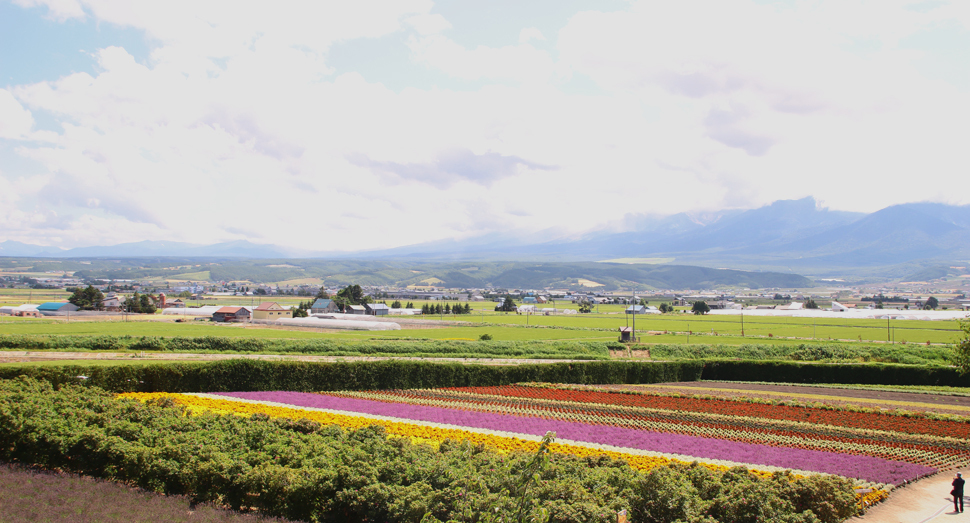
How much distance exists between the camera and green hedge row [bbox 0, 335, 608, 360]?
3594 centimetres

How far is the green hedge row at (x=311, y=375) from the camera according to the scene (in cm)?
2139

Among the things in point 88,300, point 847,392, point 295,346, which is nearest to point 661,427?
point 847,392

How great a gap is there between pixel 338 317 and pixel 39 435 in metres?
77.6

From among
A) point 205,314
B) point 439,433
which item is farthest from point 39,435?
point 205,314

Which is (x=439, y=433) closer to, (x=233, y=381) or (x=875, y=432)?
(x=233, y=381)

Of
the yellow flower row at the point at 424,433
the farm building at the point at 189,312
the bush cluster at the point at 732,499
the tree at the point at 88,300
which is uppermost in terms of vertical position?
the bush cluster at the point at 732,499

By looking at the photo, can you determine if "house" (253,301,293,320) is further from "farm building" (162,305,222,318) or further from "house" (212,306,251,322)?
"farm building" (162,305,222,318)

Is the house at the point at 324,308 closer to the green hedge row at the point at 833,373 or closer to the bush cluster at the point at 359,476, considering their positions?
the green hedge row at the point at 833,373

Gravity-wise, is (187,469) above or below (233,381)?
above

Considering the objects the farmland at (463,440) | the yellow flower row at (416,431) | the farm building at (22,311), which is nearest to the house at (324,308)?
the farm building at (22,311)

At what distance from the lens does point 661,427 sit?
2050 centimetres

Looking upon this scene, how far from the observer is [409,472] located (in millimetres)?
9727

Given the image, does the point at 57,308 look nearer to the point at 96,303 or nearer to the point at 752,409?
the point at 96,303

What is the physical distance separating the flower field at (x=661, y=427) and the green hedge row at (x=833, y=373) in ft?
48.3
